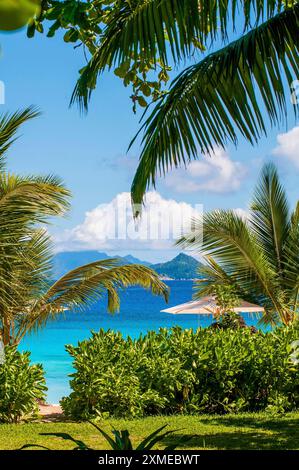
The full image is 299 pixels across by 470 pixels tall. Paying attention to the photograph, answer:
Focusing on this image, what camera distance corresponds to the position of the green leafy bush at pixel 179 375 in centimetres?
721

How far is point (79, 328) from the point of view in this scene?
4656cm

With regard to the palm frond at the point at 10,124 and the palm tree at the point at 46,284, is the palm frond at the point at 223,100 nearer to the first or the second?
the palm frond at the point at 10,124

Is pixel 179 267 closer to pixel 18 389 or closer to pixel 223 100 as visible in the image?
pixel 18 389

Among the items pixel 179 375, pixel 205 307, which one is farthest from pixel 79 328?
pixel 179 375

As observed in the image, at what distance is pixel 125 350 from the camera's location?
752 centimetres

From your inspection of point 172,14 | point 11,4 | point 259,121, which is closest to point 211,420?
point 259,121

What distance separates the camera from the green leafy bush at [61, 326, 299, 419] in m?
7.21

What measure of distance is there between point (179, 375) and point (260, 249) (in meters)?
4.25

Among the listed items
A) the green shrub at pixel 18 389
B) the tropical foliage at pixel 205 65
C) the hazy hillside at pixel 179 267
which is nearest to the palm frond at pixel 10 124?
the tropical foliage at pixel 205 65

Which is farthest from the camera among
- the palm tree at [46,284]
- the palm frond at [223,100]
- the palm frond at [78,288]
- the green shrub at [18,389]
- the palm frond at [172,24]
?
the palm frond at [78,288]

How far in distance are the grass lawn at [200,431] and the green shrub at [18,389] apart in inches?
11.0

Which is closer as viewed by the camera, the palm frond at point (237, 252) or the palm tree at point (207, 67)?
the palm tree at point (207, 67)

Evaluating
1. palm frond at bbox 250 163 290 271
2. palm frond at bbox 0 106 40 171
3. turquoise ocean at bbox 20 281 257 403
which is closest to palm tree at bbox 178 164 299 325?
palm frond at bbox 250 163 290 271

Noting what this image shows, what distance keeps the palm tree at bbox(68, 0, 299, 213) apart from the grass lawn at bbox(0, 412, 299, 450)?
340 centimetres
